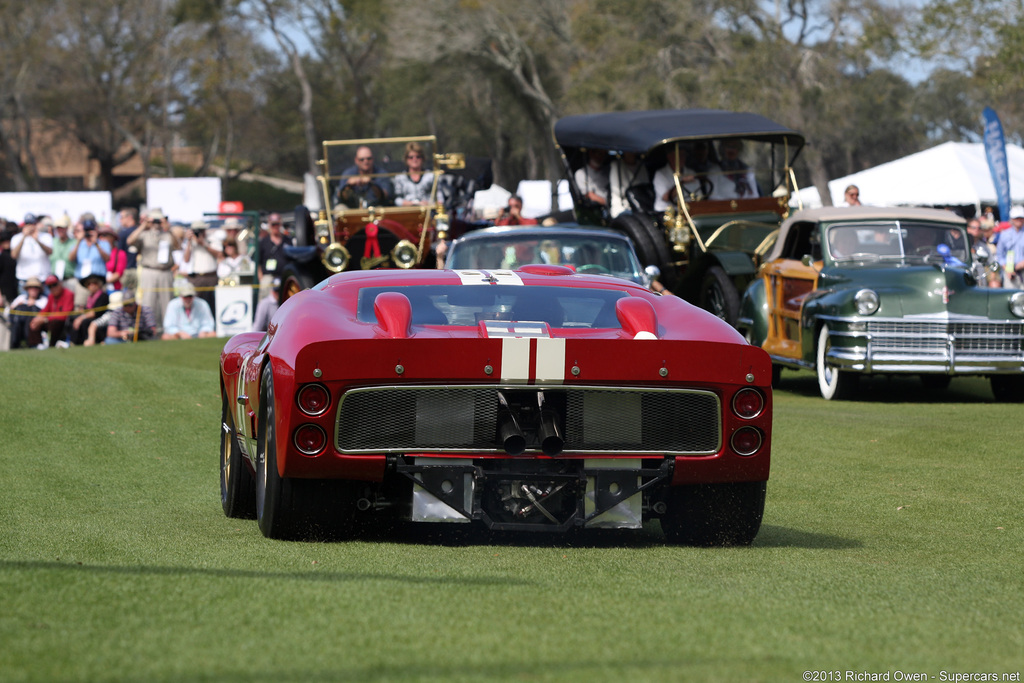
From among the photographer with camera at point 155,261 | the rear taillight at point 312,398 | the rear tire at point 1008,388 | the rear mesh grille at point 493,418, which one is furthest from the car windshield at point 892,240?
the photographer with camera at point 155,261

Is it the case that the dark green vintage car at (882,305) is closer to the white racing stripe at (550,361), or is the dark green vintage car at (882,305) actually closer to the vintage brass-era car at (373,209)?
the vintage brass-era car at (373,209)

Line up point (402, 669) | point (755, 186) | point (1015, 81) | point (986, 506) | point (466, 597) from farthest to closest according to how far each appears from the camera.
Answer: point (1015, 81) → point (755, 186) → point (986, 506) → point (466, 597) → point (402, 669)

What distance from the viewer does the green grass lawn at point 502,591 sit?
3.72 metres

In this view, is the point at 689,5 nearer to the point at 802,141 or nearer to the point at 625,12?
the point at 625,12

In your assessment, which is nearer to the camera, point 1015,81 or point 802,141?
point 802,141

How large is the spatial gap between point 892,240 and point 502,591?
10943 mm

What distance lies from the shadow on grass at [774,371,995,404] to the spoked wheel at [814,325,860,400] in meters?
0.17

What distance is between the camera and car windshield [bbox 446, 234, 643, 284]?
39.4 ft

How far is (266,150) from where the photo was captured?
80.3 meters

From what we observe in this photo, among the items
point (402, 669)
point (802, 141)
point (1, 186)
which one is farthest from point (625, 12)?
point (402, 669)

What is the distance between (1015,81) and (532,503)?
94.4 feet

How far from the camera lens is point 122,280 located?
72.4 feet

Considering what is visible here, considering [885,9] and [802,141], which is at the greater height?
[885,9]

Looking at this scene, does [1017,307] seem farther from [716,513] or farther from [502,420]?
[502,420]
